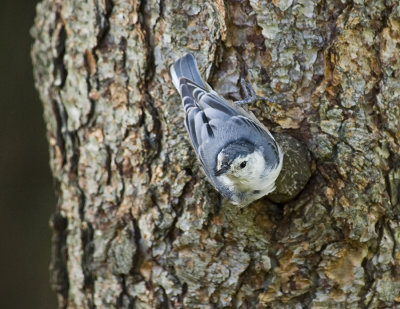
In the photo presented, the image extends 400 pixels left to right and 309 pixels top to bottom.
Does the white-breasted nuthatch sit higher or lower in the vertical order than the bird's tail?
lower

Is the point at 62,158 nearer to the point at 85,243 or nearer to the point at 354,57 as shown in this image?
the point at 85,243

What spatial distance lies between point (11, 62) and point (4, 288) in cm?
150

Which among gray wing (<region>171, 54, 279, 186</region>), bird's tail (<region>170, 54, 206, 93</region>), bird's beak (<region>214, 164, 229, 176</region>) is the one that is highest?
bird's tail (<region>170, 54, 206, 93</region>)

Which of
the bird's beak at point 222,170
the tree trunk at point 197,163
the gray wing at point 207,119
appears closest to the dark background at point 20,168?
the tree trunk at point 197,163

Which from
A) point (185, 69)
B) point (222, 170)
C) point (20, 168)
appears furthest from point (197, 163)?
point (20, 168)

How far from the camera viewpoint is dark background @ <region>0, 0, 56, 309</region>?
12.8 ft

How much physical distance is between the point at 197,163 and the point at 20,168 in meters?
1.92

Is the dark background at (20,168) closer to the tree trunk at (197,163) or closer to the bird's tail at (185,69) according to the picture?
the tree trunk at (197,163)

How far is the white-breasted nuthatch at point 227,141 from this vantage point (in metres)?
2.33

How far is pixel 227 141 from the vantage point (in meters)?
2.53

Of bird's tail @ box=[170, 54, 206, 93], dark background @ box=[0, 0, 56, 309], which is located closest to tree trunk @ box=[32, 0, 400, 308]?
→ bird's tail @ box=[170, 54, 206, 93]

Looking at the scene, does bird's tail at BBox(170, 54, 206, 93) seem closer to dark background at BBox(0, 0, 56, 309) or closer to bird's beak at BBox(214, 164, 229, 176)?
bird's beak at BBox(214, 164, 229, 176)

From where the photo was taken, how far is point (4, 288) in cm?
404

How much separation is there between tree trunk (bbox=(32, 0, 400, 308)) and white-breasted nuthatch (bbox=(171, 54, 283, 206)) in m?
0.05
